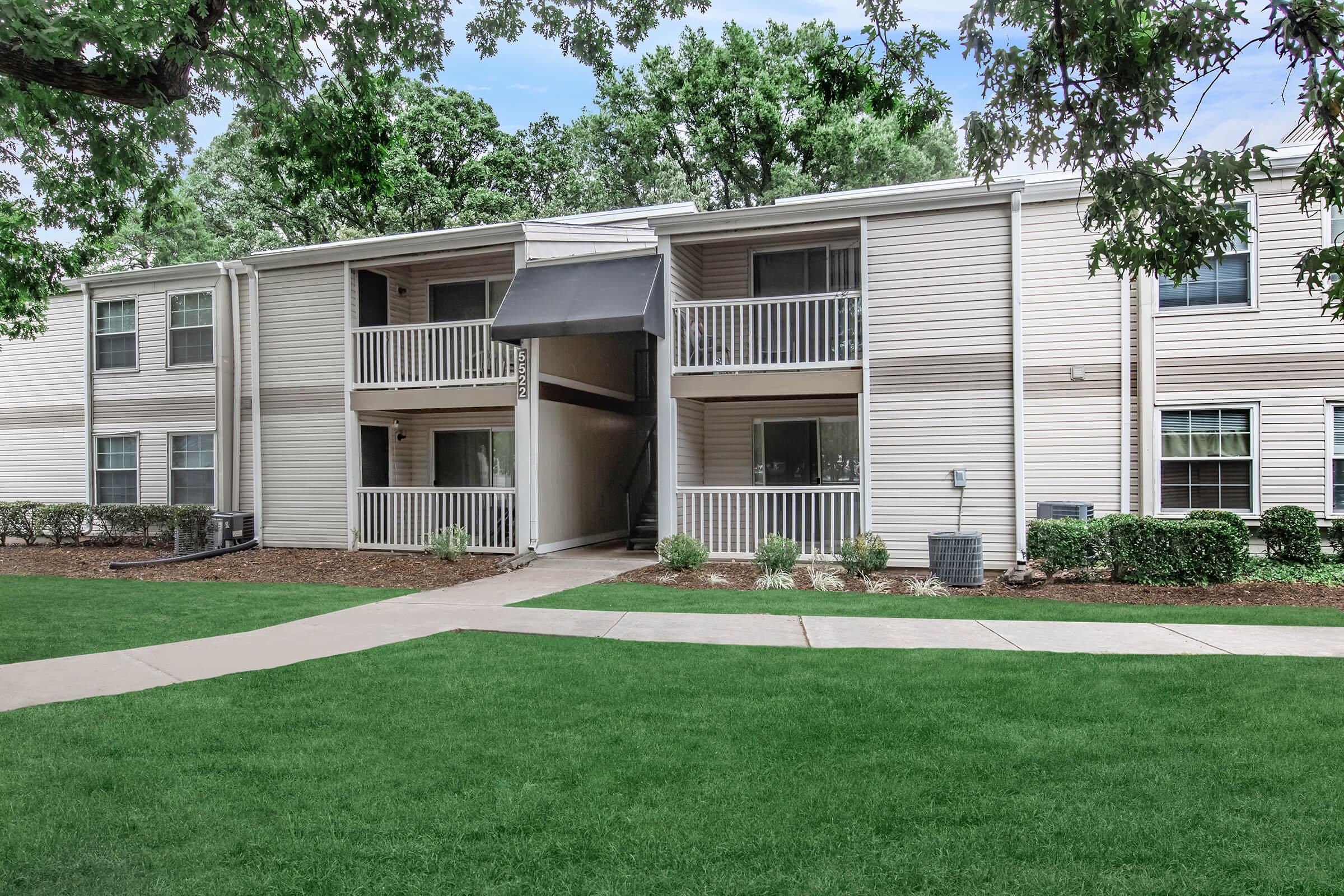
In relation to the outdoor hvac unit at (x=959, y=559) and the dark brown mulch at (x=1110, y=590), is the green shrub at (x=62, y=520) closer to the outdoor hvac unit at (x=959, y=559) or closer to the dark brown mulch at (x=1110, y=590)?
the dark brown mulch at (x=1110, y=590)

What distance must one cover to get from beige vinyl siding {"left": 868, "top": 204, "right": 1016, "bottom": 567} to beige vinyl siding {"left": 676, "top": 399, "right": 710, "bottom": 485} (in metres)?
3.18

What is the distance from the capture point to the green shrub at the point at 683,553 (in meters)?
12.5

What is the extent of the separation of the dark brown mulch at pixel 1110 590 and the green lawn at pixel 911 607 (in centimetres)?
50

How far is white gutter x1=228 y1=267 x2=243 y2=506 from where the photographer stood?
17.4 meters

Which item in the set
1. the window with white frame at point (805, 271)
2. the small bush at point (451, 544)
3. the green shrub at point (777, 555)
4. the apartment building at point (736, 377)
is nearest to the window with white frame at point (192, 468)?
the apartment building at point (736, 377)

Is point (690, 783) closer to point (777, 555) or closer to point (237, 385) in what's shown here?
point (777, 555)

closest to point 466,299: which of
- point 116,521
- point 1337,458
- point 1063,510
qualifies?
point 116,521

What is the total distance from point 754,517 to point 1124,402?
5.98 meters

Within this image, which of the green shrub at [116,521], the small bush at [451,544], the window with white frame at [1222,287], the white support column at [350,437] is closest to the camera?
the window with white frame at [1222,287]

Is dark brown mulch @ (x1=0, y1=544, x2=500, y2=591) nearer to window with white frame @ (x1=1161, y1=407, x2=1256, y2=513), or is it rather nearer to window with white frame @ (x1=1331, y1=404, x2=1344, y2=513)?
window with white frame @ (x1=1161, y1=407, x2=1256, y2=513)

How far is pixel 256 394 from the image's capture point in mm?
16500

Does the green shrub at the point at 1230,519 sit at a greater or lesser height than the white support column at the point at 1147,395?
lesser

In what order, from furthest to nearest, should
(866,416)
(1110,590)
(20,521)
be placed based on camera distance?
(20,521) → (866,416) → (1110,590)

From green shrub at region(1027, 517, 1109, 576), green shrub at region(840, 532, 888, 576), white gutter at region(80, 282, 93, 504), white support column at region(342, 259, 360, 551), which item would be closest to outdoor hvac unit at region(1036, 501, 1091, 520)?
green shrub at region(1027, 517, 1109, 576)
